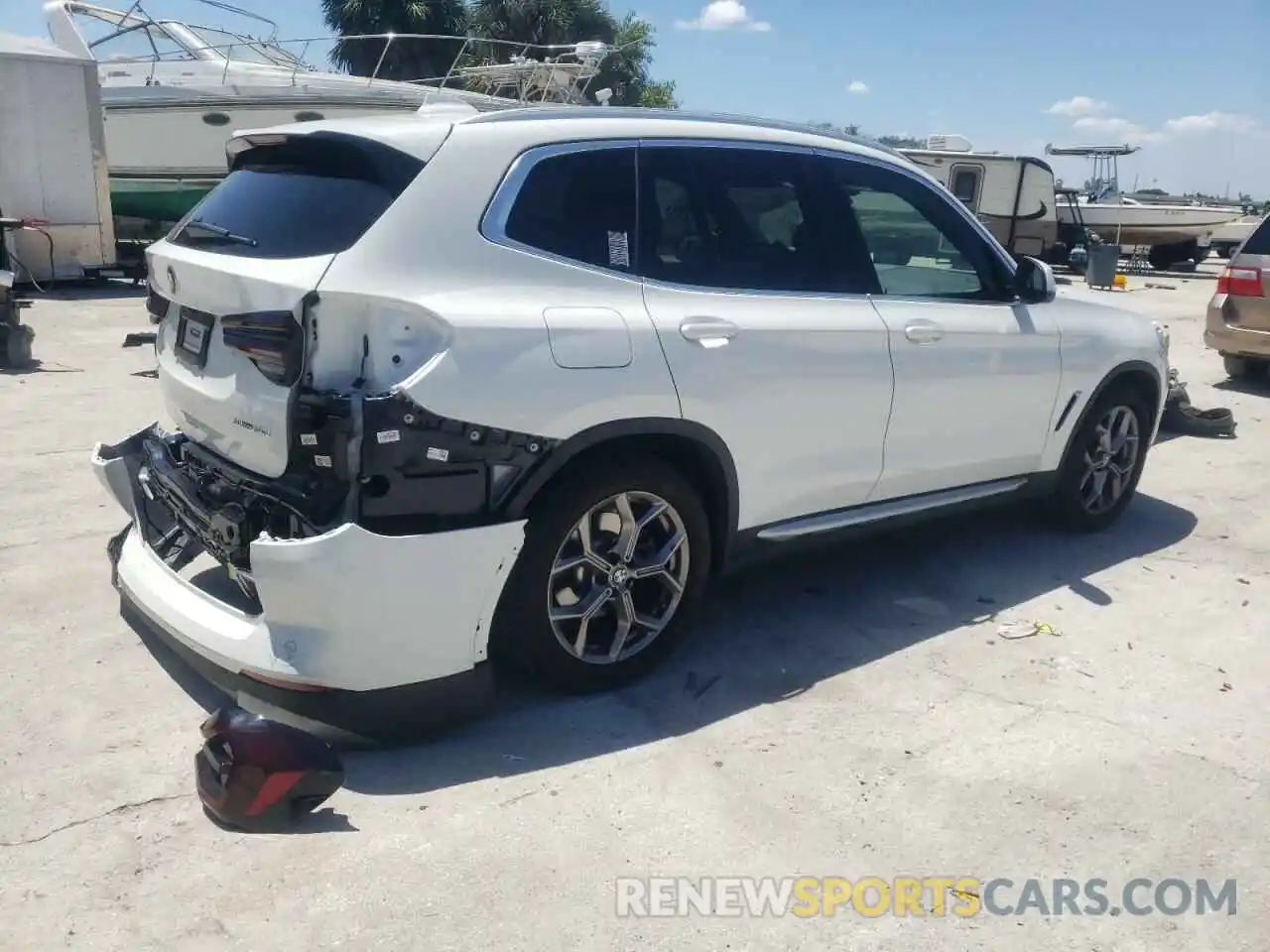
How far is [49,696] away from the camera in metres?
3.53

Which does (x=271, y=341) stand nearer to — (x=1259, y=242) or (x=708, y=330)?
(x=708, y=330)

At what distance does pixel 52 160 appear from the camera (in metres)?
12.8

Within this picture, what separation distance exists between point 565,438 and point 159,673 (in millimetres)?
1716

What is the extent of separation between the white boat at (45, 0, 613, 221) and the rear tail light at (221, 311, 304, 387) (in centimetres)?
1287

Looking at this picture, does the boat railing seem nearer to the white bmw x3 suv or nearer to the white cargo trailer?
the white cargo trailer

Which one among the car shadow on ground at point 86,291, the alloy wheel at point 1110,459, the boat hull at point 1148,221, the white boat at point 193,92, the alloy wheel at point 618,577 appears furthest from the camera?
the boat hull at point 1148,221

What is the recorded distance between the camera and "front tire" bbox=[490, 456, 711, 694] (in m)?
3.28

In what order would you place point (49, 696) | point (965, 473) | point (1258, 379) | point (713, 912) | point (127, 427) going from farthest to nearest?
point (1258, 379), point (127, 427), point (965, 473), point (49, 696), point (713, 912)

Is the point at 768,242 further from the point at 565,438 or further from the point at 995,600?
the point at 995,600

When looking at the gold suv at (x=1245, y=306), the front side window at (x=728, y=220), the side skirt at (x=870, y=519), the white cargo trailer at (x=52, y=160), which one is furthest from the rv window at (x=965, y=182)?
the front side window at (x=728, y=220)

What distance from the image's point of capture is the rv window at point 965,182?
68.9 feet

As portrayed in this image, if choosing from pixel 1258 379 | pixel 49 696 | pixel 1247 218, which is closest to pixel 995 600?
pixel 49 696

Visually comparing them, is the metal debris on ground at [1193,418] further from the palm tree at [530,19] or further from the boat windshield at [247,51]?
the palm tree at [530,19]

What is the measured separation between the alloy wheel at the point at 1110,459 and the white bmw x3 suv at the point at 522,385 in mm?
1228
